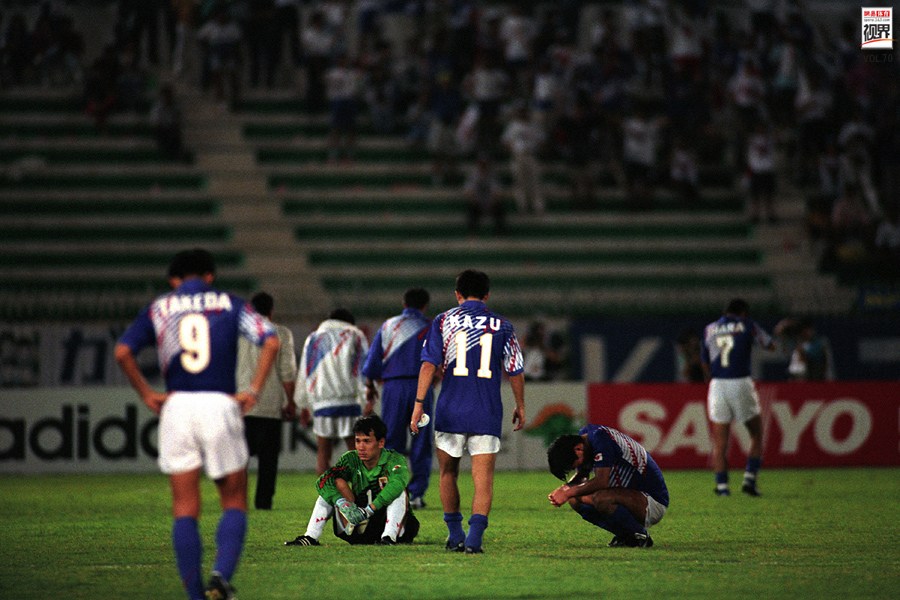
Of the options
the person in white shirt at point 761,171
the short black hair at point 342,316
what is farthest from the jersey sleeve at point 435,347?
the person in white shirt at point 761,171

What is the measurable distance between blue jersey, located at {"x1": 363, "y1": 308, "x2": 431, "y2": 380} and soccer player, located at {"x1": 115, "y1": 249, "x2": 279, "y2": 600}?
21.6 ft

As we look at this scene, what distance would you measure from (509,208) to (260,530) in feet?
55.7

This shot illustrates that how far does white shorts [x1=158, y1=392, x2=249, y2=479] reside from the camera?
802cm

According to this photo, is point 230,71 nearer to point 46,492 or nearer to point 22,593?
point 46,492

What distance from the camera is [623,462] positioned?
36.8 feet

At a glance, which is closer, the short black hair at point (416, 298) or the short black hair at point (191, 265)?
the short black hair at point (191, 265)

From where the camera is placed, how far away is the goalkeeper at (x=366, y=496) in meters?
11.4

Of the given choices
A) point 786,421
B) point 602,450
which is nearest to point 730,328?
point 786,421

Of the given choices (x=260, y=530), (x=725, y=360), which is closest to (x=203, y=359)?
(x=260, y=530)

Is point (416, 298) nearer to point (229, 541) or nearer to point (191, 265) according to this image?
point (191, 265)

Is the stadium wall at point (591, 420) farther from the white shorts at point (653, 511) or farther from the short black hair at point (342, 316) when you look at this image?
the white shorts at point (653, 511)

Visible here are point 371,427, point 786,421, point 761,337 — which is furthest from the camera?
point 786,421

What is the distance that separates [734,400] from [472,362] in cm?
728

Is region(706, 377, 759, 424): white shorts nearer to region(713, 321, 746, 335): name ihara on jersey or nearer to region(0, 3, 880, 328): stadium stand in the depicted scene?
region(713, 321, 746, 335): name ihara on jersey
